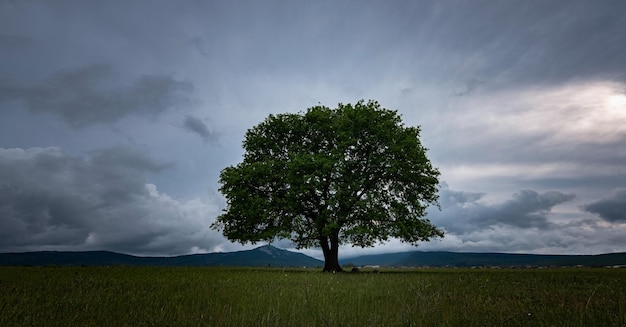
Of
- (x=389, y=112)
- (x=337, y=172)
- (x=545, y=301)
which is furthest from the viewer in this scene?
(x=389, y=112)

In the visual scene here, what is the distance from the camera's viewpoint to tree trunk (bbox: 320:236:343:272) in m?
33.9

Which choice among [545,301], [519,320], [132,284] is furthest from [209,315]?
[545,301]

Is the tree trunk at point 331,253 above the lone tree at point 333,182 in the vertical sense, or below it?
below

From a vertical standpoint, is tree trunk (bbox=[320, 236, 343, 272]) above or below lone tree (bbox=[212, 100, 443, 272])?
below

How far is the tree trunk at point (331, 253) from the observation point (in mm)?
33938

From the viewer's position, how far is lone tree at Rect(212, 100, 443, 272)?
31.2 metres

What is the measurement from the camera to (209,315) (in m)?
7.47

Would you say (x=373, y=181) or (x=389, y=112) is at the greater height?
(x=389, y=112)

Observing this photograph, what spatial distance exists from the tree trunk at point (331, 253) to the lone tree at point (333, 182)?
0.28ft

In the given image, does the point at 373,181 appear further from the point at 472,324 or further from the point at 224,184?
the point at 472,324

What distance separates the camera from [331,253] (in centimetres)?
3462

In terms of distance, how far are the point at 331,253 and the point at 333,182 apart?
663 centimetres

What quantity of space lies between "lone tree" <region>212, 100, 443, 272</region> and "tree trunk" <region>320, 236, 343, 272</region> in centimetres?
8

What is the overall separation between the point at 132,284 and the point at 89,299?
4.21 m
